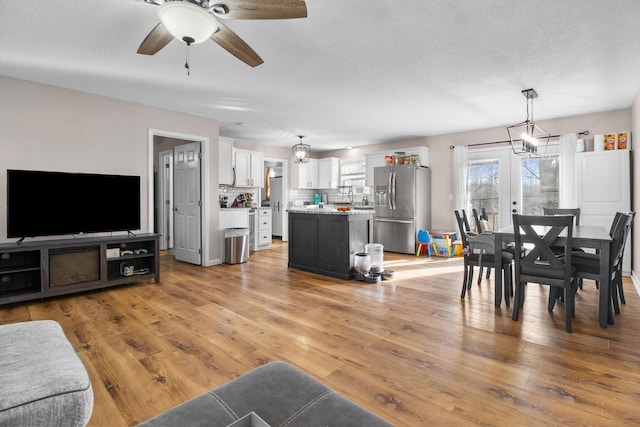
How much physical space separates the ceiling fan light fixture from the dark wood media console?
2943 mm

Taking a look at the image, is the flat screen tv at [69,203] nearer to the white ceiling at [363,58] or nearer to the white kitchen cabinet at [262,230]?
the white ceiling at [363,58]

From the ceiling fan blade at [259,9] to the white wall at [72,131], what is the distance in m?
3.13

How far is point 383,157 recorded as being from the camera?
24.6 feet

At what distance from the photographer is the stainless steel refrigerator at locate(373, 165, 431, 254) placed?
657cm

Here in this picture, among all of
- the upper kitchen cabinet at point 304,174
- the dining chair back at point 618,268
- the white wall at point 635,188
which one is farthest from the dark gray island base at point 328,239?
the upper kitchen cabinet at point 304,174

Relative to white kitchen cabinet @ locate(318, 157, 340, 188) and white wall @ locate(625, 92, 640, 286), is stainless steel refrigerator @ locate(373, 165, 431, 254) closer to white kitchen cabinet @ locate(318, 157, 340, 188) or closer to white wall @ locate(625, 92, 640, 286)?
white kitchen cabinet @ locate(318, 157, 340, 188)

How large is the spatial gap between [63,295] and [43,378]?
342 centimetres

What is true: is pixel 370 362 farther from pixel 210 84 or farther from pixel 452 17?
pixel 210 84

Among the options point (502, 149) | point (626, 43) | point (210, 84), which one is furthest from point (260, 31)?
point (502, 149)

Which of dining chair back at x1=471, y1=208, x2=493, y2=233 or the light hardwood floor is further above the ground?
dining chair back at x1=471, y1=208, x2=493, y2=233

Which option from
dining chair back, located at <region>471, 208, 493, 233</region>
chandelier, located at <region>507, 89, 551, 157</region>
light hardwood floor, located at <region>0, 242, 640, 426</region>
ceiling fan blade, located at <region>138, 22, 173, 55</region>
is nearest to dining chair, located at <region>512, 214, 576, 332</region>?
light hardwood floor, located at <region>0, 242, 640, 426</region>

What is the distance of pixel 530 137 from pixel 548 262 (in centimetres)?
190

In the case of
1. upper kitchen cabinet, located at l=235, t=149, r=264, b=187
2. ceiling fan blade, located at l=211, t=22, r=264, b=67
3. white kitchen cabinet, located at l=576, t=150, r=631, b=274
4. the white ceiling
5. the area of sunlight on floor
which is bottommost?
the area of sunlight on floor

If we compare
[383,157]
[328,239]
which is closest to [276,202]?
[383,157]
